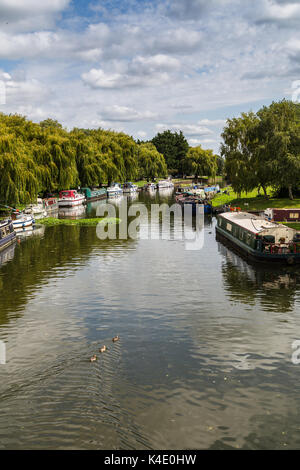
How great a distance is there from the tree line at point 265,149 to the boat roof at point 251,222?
1705cm

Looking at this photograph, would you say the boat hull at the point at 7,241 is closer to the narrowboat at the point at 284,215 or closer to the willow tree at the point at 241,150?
the narrowboat at the point at 284,215

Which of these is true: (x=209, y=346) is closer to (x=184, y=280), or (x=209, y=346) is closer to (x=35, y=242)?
(x=184, y=280)

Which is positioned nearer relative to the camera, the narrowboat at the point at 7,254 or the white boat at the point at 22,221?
the narrowboat at the point at 7,254

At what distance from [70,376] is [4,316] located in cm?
966

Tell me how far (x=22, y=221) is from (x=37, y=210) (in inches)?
449

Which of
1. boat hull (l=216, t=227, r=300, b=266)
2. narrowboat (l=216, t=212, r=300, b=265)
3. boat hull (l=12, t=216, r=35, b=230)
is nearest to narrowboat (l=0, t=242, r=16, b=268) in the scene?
boat hull (l=12, t=216, r=35, b=230)

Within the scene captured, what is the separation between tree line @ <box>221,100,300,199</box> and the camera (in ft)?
220

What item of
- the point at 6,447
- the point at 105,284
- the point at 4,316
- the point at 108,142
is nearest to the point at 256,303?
the point at 105,284

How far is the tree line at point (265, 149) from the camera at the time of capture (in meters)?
67.1

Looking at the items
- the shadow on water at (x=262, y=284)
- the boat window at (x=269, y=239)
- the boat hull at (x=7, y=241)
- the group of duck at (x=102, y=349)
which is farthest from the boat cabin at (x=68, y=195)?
the group of duck at (x=102, y=349)

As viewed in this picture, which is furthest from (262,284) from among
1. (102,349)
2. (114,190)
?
(114,190)

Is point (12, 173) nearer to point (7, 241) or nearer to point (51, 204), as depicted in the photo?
point (7, 241)

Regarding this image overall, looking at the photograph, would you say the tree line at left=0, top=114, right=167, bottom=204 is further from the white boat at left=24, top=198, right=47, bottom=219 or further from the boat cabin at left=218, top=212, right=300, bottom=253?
the boat cabin at left=218, top=212, right=300, bottom=253

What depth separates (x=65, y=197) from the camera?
90.1 metres
